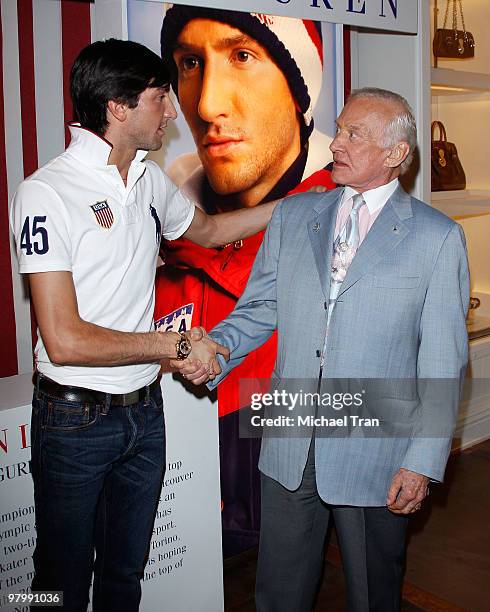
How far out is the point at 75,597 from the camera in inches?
77.4

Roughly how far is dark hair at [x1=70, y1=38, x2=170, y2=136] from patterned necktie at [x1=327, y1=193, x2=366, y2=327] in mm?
662

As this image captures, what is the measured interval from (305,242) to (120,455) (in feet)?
2.57

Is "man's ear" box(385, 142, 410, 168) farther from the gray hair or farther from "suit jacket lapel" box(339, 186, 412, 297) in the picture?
"suit jacket lapel" box(339, 186, 412, 297)

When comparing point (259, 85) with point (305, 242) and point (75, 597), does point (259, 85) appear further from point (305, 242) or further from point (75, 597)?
point (75, 597)

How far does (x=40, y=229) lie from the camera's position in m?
1.76

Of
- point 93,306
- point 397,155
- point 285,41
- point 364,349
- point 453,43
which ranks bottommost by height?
point 364,349

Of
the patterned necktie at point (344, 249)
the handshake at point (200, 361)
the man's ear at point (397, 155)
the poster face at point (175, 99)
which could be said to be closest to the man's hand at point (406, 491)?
the patterned necktie at point (344, 249)

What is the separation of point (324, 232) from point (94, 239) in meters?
0.66

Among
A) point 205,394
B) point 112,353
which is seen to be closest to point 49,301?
point 112,353

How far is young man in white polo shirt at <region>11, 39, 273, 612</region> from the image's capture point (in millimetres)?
1796

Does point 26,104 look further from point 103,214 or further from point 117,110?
point 103,214

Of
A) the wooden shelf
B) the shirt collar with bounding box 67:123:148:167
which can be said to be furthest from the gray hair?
the wooden shelf

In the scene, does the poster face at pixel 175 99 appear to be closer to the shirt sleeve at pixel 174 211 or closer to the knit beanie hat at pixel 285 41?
the knit beanie hat at pixel 285 41

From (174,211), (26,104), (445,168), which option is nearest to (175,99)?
(26,104)
